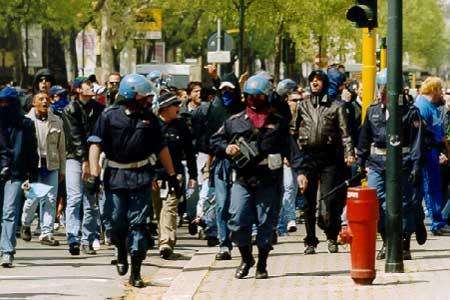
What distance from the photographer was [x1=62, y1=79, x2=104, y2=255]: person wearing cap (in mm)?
18062

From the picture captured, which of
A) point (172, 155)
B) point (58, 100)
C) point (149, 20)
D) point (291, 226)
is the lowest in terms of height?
point (291, 226)

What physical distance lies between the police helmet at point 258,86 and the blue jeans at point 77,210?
3829mm

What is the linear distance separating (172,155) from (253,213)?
300 cm

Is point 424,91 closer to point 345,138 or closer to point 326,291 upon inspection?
point 345,138

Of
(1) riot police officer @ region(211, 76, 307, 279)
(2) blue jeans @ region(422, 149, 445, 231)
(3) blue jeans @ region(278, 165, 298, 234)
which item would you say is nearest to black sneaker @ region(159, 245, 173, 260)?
(1) riot police officer @ region(211, 76, 307, 279)

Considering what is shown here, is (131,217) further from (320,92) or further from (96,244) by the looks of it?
(96,244)

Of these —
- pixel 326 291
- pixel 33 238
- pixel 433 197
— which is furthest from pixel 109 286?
pixel 433 197

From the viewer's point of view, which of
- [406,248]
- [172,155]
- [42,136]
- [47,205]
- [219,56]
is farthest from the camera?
[219,56]

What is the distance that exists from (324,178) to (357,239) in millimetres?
3192

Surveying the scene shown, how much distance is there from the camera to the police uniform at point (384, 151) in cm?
1600

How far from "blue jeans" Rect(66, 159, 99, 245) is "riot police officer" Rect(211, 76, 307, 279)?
3489 millimetres

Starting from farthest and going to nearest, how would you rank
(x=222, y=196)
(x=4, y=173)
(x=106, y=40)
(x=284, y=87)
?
(x=106, y=40) → (x=284, y=87) → (x=222, y=196) → (x=4, y=173)

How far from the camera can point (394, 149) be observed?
47.9 ft

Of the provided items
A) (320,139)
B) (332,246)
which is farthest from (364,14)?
(332,246)
